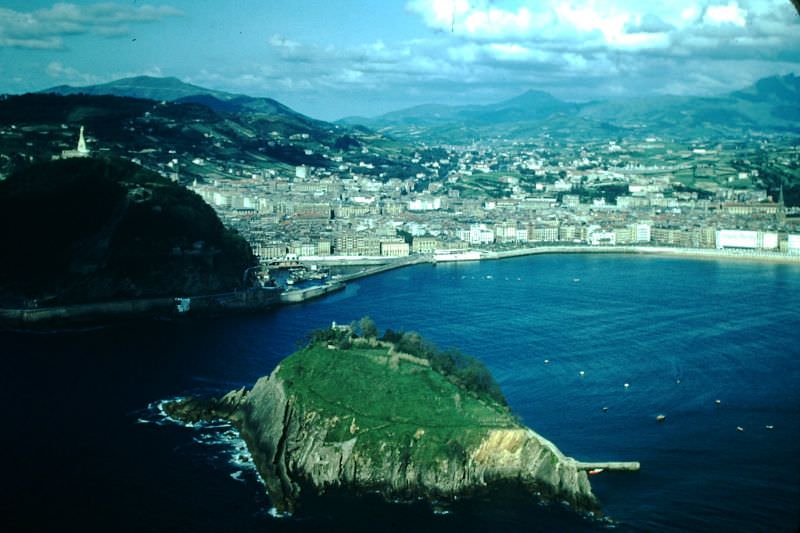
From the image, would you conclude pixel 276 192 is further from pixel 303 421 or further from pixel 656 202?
pixel 303 421

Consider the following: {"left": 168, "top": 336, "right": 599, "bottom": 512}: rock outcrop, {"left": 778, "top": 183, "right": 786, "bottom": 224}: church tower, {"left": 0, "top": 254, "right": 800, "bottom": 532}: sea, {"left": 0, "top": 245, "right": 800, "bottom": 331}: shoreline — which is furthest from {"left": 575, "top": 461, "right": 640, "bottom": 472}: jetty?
{"left": 778, "top": 183, "right": 786, "bottom": 224}: church tower

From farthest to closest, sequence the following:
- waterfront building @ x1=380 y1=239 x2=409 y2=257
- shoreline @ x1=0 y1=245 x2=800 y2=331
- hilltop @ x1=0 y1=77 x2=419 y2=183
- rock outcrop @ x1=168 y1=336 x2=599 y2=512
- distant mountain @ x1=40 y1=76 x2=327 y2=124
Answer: distant mountain @ x1=40 y1=76 x2=327 y2=124 < hilltop @ x1=0 y1=77 x2=419 y2=183 < waterfront building @ x1=380 y1=239 x2=409 y2=257 < shoreline @ x1=0 y1=245 x2=800 y2=331 < rock outcrop @ x1=168 y1=336 x2=599 y2=512

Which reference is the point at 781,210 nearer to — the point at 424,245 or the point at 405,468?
the point at 424,245

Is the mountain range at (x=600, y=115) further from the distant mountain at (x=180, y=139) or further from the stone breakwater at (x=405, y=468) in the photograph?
the stone breakwater at (x=405, y=468)

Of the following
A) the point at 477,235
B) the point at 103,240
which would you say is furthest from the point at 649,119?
the point at 103,240

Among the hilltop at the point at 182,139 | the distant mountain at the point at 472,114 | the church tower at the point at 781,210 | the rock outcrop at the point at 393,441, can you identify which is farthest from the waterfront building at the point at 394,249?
the distant mountain at the point at 472,114

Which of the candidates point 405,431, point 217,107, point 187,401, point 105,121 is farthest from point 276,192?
point 217,107

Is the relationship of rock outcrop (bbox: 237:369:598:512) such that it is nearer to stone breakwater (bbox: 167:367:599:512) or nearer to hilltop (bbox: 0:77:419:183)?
stone breakwater (bbox: 167:367:599:512)
